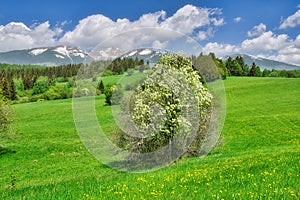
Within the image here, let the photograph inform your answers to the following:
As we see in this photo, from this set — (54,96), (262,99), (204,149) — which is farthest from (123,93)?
(54,96)

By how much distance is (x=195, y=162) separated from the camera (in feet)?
55.9

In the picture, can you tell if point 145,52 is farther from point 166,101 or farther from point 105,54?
point 166,101

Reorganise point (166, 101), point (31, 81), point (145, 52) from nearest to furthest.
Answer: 1. point (145, 52)
2. point (166, 101)
3. point (31, 81)

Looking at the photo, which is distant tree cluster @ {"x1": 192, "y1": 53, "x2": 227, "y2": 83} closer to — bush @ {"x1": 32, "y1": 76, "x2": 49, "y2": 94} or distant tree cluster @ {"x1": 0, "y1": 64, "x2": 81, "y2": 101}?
distant tree cluster @ {"x1": 0, "y1": 64, "x2": 81, "y2": 101}

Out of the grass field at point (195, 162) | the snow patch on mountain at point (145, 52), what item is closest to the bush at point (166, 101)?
the snow patch on mountain at point (145, 52)

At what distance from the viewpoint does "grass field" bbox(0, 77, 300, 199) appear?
8.16 metres

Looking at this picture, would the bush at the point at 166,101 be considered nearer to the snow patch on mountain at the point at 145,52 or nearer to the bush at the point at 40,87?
the snow patch on mountain at the point at 145,52

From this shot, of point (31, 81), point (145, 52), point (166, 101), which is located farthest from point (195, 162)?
point (31, 81)

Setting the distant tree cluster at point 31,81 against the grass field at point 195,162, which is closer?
the grass field at point 195,162

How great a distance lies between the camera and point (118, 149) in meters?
21.5

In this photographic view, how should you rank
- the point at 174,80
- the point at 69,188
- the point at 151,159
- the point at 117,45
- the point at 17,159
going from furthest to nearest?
the point at 17,159, the point at 151,159, the point at 174,80, the point at 117,45, the point at 69,188

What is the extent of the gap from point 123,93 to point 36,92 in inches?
4676

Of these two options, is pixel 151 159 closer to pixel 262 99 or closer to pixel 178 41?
pixel 178 41

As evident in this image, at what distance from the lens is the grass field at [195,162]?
26.8 ft
